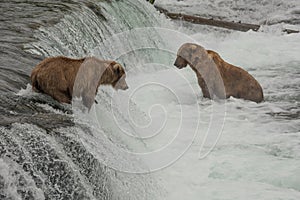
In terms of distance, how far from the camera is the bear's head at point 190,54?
6.32m

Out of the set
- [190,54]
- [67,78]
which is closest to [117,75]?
[67,78]

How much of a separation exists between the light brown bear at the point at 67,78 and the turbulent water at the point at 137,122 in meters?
0.09

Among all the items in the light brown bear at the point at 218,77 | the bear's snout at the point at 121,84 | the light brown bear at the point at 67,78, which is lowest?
the light brown bear at the point at 218,77

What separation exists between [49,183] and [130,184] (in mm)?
886

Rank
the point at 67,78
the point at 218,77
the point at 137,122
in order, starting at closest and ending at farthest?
the point at 67,78
the point at 137,122
the point at 218,77

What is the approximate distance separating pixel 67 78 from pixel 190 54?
242 cm

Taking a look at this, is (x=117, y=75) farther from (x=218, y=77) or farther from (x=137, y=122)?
(x=218, y=77)

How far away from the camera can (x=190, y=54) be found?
639 cm

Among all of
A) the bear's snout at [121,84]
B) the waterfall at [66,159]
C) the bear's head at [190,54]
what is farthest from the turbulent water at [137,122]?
the bear's head at [190,54]

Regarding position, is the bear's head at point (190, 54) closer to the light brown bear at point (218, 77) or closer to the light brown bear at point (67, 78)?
the light brown bear at point (218, 77)

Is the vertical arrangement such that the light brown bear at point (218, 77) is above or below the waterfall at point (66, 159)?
below

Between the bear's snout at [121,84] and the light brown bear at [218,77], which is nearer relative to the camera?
the bear's snout at [121,84]

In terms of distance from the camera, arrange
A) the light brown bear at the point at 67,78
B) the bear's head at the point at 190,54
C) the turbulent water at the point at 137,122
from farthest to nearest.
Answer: the bear's head at the point at 190,54 < the light brown bear at the point at 67,78 < the turbulent water at the point at 137,122

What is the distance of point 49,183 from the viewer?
336cm
